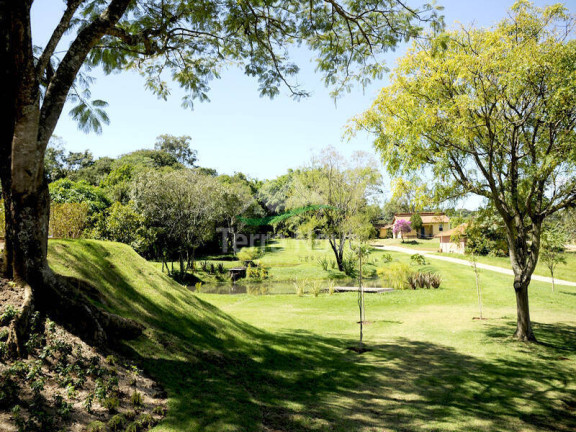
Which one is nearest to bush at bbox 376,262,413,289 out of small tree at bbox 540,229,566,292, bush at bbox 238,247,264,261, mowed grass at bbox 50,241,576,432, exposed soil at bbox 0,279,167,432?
small tree at bbox 540,229,566,292

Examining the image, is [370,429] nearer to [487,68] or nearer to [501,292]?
[487,68]

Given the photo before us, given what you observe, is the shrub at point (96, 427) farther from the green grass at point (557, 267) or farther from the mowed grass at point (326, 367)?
the green grass at point (557, 267)

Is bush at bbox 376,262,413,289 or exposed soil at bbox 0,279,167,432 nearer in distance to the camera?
exposed soil at bbox 0,279,167,432

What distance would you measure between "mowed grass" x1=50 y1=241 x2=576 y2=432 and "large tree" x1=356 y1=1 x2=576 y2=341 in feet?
7.30

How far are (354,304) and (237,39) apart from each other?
11812 mm

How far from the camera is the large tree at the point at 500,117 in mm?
8172

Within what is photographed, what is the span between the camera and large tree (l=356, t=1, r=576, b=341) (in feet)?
26.8

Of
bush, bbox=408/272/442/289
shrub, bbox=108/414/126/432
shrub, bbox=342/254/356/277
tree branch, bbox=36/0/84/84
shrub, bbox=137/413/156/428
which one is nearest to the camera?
shrub, bbox=108/414/126/432

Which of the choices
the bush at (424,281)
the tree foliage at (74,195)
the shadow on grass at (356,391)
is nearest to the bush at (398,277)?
the bush at (424,281)

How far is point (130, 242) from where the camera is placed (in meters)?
19.9

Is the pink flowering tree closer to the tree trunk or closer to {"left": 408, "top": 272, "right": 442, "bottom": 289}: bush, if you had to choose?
{"left": 408, "top": 272, "right": 442, "bottom": 289}: bush

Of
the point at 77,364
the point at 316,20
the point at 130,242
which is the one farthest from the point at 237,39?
the point at 130,242

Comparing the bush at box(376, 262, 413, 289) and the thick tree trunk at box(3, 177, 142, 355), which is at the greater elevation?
the thick tree trunk at box(3, 177, 142, 355)

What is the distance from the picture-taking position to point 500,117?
9180mm
